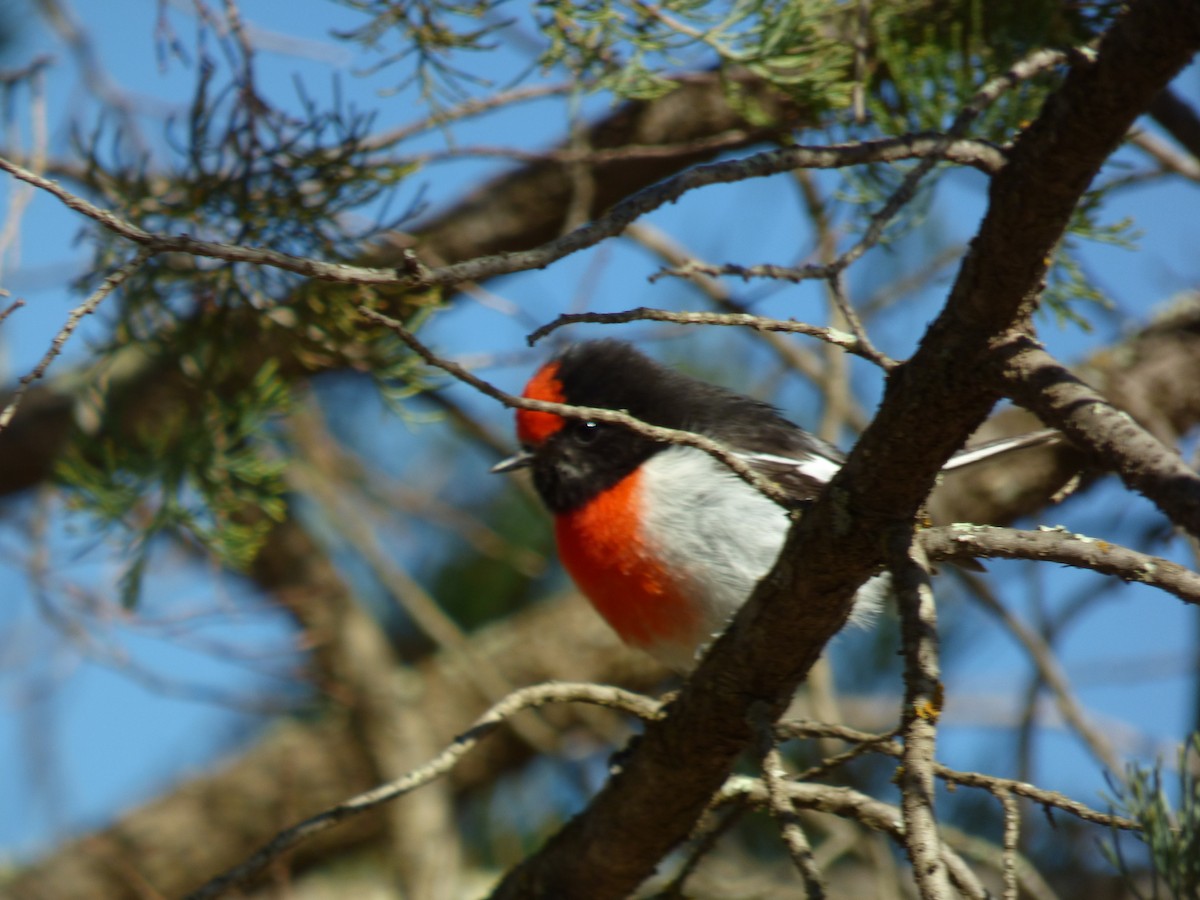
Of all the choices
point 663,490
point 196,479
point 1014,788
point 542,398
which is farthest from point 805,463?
point 1014,788

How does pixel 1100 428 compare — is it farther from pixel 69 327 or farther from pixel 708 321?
pixel 69 327

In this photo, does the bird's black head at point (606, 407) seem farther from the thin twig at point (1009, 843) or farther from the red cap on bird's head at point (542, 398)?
the thin twig at point (1009, 843)

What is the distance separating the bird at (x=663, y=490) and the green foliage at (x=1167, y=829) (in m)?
0.96

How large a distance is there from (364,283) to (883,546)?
70 centimetres

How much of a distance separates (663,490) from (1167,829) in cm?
157

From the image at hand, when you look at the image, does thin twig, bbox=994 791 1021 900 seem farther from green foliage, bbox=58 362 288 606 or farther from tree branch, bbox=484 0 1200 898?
green foliage, bbox=58 362 288 606

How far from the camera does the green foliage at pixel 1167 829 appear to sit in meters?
1.74

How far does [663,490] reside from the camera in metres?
3.16

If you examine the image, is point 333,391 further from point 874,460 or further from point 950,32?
point 874,460

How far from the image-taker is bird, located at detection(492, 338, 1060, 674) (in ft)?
9.79

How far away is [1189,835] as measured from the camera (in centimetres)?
177

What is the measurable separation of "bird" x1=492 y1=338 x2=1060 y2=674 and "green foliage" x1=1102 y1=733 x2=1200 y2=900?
0.96m

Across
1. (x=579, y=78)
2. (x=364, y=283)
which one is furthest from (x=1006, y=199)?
(x=579, y=78)

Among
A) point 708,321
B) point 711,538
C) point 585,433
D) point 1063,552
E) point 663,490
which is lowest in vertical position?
point 1063,552
